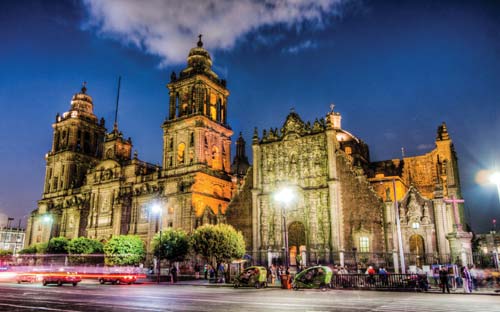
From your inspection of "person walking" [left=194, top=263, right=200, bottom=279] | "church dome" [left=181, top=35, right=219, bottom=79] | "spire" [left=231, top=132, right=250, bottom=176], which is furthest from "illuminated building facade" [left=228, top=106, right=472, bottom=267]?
"spire" [left=231, top=132, right=250, bottom=176]

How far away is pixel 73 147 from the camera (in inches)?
3073

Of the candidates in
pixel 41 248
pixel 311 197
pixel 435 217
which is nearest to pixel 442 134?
pixel 435 217

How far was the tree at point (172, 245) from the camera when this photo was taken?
4384cm

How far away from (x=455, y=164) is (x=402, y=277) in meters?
29.4

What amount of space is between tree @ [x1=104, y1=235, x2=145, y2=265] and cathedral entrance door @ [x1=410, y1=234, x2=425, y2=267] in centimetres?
3113

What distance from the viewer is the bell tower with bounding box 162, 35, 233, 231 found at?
182 feet

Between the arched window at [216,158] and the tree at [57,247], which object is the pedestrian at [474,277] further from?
the tree at [57,247]

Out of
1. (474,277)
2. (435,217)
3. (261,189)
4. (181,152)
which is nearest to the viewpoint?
(474,277)

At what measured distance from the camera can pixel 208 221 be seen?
5212cm

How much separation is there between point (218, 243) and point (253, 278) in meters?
9.45

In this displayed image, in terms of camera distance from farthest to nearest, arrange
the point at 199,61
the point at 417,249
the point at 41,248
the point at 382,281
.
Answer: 1. the point at 199,61
2. the point at 41,248
3. the point at 417,249
4. the point at 382,281

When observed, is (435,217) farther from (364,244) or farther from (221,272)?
(221,272)

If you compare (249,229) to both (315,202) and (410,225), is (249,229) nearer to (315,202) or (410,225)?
(315,202)

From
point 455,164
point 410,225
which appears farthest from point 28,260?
point 455,164
